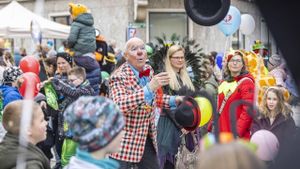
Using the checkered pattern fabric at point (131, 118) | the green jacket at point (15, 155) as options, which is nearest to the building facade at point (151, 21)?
the checkered pattern fabric at point (131, 118)

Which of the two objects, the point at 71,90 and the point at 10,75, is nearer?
the point at 71,90

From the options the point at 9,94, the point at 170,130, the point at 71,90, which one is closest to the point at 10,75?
the point at 9,94

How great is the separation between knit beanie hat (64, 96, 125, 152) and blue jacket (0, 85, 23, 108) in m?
5.06

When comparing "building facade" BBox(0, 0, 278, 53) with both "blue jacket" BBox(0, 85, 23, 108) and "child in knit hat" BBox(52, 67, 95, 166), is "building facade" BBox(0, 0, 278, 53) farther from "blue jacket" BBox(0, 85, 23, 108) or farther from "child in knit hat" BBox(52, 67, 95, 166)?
"child in knit hat" BBox(52, 67, 95, 166)

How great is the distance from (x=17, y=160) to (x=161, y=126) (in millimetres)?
3255

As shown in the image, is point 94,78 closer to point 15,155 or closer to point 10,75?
point 10,75

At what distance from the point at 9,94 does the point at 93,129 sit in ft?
17.1

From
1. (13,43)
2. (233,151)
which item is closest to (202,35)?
(13,43)

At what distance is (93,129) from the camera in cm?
319

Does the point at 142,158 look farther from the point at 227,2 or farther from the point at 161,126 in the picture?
the point at 227,2

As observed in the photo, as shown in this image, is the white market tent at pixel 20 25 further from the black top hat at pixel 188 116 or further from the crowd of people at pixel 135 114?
the black top hat at pixel 188 116

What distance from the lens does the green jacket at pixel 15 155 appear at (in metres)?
4.26

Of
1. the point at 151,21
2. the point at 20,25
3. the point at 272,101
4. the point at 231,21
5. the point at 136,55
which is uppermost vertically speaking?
the point at 151,21

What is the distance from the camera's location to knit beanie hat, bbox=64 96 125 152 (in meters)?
3.18
